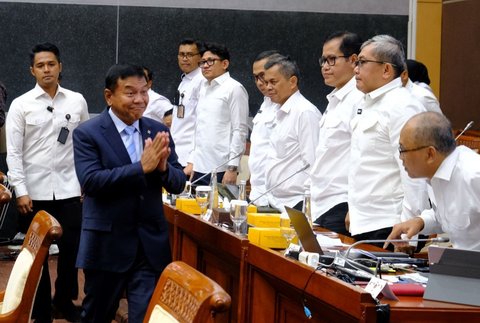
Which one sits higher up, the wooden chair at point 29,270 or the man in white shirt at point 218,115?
the man in white shirt at point 218,115

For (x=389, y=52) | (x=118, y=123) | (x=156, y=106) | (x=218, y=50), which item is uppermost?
(x=218, y=50)

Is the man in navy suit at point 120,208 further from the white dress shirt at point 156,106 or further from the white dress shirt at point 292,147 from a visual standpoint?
the white dress shirt at point 156,106

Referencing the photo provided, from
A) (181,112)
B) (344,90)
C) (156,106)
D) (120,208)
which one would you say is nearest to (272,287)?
(120,208)

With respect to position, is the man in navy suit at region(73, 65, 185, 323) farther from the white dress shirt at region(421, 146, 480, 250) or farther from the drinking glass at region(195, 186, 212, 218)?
the white dress shirt at region(421, 146, 480, 250)

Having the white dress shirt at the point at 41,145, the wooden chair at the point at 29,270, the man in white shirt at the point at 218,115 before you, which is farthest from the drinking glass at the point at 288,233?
the man in white shirt at the point at 218,115

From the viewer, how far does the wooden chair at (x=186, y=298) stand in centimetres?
205

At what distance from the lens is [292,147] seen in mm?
5328

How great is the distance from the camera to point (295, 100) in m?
5.38

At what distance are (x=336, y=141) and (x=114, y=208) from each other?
136 cm

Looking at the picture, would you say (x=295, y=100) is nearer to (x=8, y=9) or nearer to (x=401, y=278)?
(x=401, y=278)

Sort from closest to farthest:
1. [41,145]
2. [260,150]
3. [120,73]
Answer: [120,73]
[41,145]
[260,150]

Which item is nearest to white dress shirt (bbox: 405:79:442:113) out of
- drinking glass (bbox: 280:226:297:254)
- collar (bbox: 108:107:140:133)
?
drinking glass (bbox: 280:226:297:254)

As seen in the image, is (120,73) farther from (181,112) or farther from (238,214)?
(181,112)

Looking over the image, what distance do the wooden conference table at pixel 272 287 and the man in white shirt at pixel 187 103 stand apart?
2.34 m
